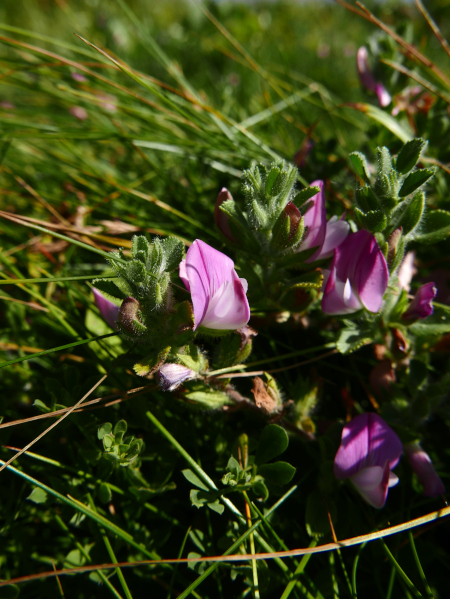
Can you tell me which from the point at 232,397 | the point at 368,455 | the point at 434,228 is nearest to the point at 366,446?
the point at 368,455

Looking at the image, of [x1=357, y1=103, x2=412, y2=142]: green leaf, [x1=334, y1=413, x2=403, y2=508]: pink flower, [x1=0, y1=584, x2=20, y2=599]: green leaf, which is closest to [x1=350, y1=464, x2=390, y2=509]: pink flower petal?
[x1=334, y1=413, x2=403, y2=508]: pink flower

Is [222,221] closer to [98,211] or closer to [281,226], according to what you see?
[281,226]

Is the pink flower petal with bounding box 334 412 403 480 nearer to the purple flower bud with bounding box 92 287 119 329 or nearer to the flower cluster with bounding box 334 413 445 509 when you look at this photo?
the flower cluster with bounding box 334 413 445 509

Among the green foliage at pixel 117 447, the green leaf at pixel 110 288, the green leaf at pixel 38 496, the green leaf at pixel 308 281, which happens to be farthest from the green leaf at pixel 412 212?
the green leaf at pixel 38 496

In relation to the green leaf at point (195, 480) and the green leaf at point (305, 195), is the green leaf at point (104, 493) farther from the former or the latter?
the green leaf at point (305, 195)

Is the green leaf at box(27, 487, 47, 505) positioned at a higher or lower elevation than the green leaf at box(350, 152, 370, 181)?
lower
